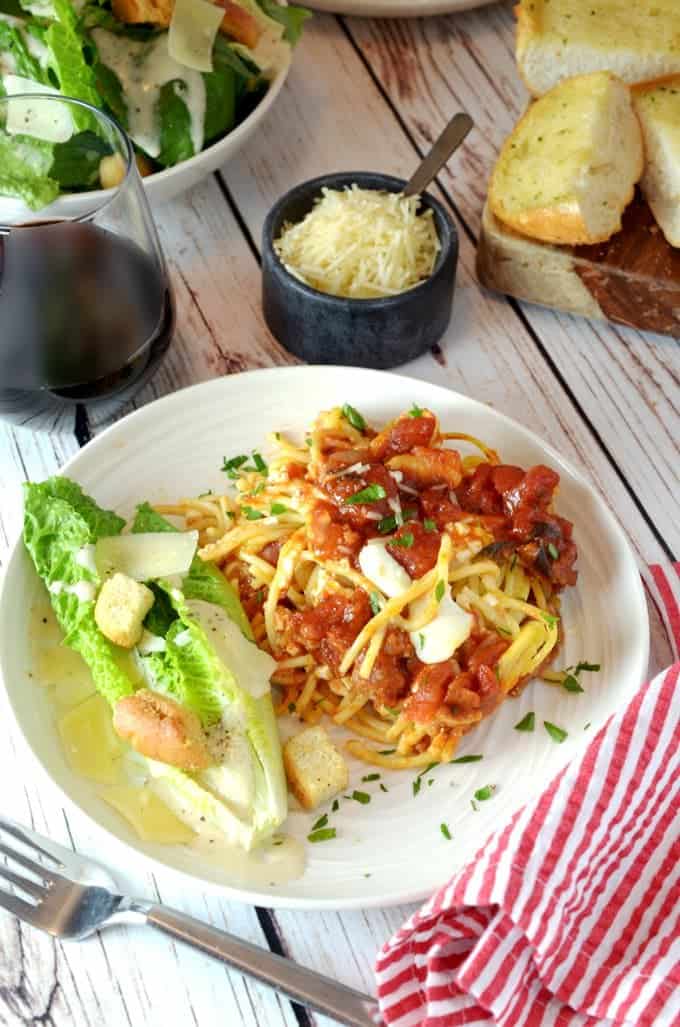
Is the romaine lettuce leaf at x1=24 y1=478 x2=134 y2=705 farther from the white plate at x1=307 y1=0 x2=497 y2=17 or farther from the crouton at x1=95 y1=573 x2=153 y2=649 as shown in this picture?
the white plate at x1=307 y1=0 x2=497 y2=17

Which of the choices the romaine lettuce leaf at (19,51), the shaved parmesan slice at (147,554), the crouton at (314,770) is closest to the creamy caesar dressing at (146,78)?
the romaine lettuce leaf at (19,51)

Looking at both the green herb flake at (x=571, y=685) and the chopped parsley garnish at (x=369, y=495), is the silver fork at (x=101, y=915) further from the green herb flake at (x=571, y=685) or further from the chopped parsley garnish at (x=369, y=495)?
the chopped parsley garnish at (x=369, y=495)

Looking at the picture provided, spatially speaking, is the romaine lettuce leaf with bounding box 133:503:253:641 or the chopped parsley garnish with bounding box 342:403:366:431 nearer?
the romaine lettuce leaf with bounding box 133:503:253:641

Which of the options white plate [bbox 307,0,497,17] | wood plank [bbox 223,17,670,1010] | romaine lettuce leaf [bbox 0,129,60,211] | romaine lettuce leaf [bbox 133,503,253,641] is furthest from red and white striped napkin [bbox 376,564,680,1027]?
white plate [bbox 307,0,497,17]

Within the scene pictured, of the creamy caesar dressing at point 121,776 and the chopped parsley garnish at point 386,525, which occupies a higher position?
the chopped parsley garnish at point 386,525

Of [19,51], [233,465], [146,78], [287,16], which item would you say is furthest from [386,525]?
[287,16]
